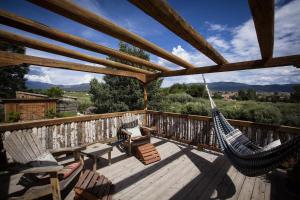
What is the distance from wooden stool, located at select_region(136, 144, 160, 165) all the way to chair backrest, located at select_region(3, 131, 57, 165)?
5.68 feet

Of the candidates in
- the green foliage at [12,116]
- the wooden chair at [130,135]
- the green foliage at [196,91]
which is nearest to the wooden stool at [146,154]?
the wooden chair at [130,135]

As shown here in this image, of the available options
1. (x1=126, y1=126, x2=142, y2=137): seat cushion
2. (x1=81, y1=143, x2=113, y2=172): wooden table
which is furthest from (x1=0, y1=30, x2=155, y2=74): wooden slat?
(x1=126, y1=126, x2=142, y2=137): seat cushion

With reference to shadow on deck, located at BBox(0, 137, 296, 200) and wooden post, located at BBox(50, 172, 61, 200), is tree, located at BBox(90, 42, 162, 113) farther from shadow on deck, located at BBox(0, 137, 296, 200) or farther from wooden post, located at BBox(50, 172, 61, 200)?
wooden post, located at BBox(50, 172, 61, 200)

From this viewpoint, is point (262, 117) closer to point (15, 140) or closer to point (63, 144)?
point (63, 144)

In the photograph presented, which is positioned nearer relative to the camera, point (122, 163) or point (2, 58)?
point (2, 58)

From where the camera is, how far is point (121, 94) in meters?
13.3

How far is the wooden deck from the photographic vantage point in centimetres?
266

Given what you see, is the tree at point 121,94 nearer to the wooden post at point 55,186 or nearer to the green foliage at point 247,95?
the green foliage at point 247,95

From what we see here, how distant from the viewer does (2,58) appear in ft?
9.70

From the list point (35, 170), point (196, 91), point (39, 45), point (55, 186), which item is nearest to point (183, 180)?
point (55, 186)

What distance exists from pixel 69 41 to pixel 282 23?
289 centimetres

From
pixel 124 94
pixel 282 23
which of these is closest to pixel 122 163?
pixel 282 23

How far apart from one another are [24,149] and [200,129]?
4.00 m

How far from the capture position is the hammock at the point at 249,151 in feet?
6.94
